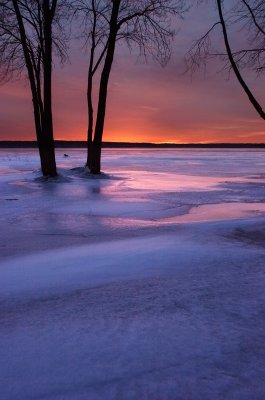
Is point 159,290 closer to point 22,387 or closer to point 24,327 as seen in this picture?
point 24,327

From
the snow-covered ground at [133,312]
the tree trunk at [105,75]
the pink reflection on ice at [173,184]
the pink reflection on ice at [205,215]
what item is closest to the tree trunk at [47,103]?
the tree trunk at [105,75]

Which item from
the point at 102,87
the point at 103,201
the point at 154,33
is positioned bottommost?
the point at 103,201

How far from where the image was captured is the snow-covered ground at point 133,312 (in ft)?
5.36

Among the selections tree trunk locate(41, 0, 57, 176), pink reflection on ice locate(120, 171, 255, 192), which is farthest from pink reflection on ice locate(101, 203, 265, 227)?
tree trunk locate(41, 0, 57, 176)

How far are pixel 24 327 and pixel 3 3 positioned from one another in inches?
536

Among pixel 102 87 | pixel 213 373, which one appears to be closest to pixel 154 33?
pixel 102 87

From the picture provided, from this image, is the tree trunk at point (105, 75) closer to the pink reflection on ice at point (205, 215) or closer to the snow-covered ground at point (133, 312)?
the pink reflection on ice at point (205, 215)

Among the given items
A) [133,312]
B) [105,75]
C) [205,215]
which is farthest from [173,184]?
[133,312]

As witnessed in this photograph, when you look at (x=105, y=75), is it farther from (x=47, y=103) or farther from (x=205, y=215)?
(x=205, y=215)

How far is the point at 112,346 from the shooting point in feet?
6.31

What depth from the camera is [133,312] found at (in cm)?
234

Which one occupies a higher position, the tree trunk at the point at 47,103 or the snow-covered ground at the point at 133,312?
the tree trunk at the point at 47,103

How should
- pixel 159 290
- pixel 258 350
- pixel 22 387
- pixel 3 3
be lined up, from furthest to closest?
pixel 3 3 < pixel 159 290 < pixel 258 350 < pixel 22 387

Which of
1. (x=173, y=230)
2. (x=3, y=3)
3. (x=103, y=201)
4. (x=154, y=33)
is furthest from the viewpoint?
(x=154, y=33)
